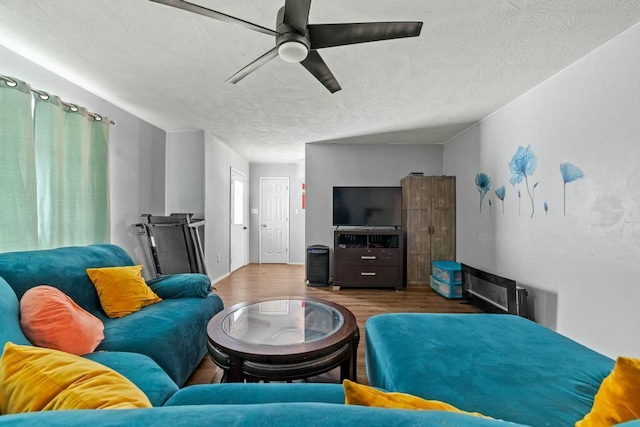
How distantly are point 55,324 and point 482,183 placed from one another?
4226mm

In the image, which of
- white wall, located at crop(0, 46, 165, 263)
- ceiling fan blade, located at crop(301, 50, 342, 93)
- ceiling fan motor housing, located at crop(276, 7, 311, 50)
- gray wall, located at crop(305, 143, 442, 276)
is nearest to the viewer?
ceiling fan motor housing, located at crop(276, 7, 311, 50)

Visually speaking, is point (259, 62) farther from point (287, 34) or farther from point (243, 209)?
point (243, 209)

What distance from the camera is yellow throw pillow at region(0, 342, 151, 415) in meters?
0.65

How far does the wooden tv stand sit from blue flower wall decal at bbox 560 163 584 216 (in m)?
2.16

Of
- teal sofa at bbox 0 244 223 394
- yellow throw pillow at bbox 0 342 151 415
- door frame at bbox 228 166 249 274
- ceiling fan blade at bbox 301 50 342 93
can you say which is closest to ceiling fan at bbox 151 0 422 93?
ceiling fan blade at bbox 301 50 342 93

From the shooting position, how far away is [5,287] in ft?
4.43

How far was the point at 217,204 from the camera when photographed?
4.61 metres

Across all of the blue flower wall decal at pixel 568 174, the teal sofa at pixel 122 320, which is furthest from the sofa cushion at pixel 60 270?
the blue flower wall decal at pixel 568 174

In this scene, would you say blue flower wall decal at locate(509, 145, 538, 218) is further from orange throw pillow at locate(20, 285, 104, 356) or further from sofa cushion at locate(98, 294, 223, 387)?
orange throw pillow at locate(20, 285, 104, 356)

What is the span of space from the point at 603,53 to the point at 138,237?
4.87 metres

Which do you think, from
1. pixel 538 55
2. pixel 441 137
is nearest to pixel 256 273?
pixel 441 137

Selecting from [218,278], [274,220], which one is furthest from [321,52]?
[274,220]

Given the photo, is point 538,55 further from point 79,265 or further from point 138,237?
point 138,237

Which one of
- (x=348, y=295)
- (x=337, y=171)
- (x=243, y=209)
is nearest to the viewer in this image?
(x=348, y=295)
